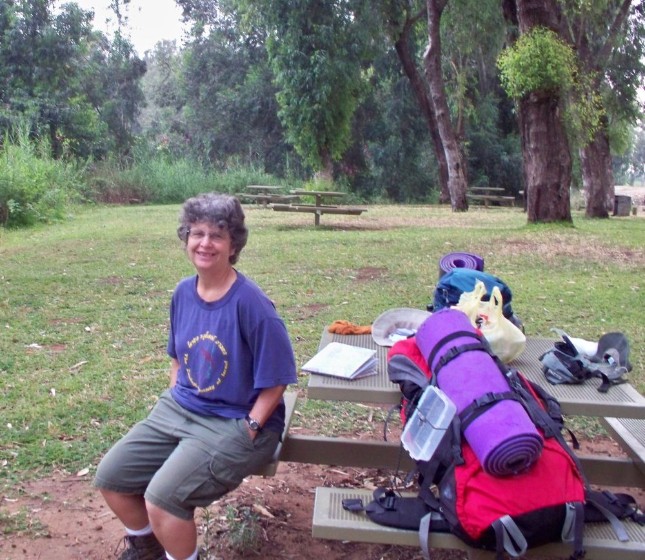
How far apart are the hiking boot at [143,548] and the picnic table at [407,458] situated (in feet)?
2.16

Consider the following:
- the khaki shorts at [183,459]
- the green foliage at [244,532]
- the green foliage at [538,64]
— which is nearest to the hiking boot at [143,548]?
the khaki shorts at [183,459]

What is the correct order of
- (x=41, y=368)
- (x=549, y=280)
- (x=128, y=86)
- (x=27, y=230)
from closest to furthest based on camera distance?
1. (x=41, y=368)
2. (x=549, y=280)
3. (x=27, y=230)
4. (x=128, y=86)

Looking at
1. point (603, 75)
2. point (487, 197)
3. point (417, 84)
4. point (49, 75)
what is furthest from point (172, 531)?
point (49, 75)

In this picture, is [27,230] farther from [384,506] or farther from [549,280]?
[384,506]

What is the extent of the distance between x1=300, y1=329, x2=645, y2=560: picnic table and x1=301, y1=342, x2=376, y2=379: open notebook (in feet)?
0.11

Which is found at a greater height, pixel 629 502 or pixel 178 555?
pixel 629 502

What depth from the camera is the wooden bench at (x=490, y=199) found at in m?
30.1

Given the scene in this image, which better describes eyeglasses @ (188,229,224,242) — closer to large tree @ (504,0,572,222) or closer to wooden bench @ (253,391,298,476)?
wooden bench @ (253,391,298,476)

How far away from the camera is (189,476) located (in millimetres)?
2775

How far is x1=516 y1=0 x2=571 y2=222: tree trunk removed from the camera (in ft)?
47.0

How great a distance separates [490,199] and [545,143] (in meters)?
16.9

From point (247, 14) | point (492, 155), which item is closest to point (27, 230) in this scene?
point (247, 14)

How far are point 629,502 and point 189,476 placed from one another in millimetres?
1516

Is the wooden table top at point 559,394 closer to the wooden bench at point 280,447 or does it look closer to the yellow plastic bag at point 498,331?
the yellow plastic bag at point 498,331
